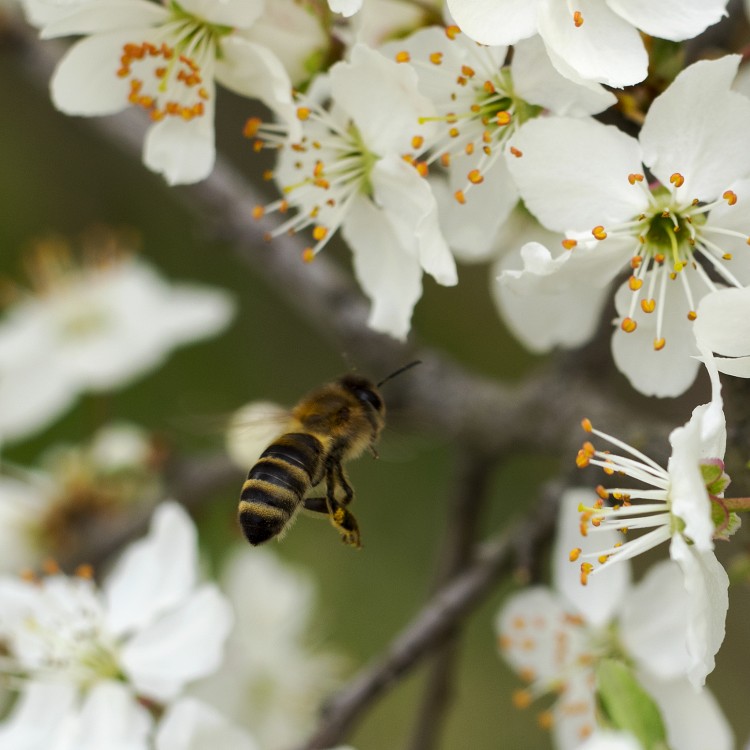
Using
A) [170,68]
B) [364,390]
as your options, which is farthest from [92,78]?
[364,390]

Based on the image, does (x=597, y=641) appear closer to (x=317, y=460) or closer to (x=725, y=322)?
(x=317, y=460)

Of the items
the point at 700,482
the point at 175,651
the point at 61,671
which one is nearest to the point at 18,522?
the point at 61,671

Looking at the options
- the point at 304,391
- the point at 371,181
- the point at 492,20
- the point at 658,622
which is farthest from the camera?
the point at 304,391

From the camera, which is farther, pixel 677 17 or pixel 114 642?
pixel 114 642

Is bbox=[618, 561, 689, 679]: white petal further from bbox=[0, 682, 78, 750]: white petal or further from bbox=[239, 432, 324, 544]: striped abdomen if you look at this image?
bbox=[0, 682, 78, 750]: white petal

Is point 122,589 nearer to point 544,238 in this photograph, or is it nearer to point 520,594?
point 520,594

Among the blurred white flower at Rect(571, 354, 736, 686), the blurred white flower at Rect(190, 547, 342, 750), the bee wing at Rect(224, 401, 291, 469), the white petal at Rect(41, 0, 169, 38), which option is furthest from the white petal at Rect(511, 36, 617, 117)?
the blurred white flower at Rect(190, 547, 342, 750)
